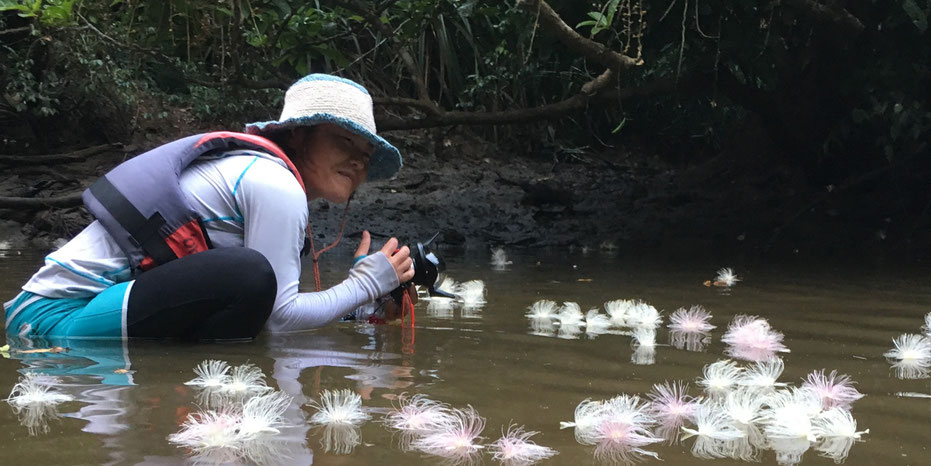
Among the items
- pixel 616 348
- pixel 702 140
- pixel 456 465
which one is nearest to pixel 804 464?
pixel 456 465

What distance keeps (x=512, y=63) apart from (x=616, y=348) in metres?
6.04

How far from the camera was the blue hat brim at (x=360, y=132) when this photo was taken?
10.3ft

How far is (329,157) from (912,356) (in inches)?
85.5

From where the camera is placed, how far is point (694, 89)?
272 inches

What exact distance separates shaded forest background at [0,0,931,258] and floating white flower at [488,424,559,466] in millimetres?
3197

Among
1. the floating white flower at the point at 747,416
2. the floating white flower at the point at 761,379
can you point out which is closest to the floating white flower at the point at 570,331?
the floating white flower at the point at 761,379

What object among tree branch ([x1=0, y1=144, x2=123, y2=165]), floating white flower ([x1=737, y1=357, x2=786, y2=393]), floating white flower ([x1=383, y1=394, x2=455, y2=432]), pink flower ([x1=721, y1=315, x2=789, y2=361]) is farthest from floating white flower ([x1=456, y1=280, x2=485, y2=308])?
tree branch ([x1=0, y1=144, x2=123, y2=165])

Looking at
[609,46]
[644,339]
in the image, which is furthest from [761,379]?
[609,46]

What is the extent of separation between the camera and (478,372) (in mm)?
2828

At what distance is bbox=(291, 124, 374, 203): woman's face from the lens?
3.31 m

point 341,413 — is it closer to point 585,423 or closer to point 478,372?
point 585,423

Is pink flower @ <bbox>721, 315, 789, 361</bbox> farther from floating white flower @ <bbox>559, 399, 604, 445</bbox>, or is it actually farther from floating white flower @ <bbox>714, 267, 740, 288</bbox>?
floating white flower @ <bbox>714, 267, 740, 288</bbox>

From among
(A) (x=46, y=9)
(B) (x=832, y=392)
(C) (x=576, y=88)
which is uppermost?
(C) (x=576, y=88)

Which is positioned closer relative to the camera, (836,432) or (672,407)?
(836,432)
